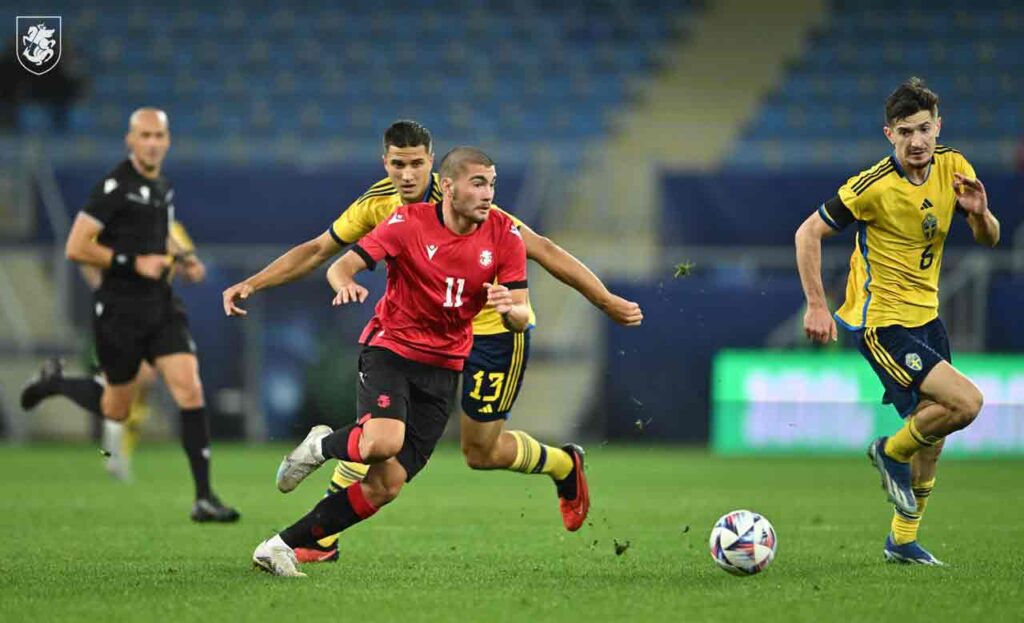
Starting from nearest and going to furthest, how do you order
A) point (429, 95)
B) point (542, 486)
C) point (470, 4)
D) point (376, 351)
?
point (376, 351) → point (542, 486) → point (429, 95) → point (470, 4)

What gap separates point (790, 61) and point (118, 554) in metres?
A: 18.2

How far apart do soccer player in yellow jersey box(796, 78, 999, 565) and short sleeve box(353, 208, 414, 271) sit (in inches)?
79.4

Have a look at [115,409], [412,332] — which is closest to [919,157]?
[412,332]

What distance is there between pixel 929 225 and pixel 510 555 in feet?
8.69

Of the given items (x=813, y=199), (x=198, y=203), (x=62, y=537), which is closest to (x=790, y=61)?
(x=813, y=199)

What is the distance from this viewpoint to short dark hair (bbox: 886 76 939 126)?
25.6 feet

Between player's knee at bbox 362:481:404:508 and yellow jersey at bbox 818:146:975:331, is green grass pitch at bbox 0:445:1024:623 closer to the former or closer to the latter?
player's knee at bbox 362:481:404:508

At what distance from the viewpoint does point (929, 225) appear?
806 cm

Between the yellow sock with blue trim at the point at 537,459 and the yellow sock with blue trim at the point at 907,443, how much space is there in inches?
68.2

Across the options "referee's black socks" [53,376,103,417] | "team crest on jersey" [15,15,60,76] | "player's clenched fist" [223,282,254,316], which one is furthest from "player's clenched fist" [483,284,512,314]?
"team crest on jersey" [15,15,60,76]

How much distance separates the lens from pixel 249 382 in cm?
1842

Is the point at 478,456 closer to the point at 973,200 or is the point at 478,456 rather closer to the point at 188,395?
the point at 188,395

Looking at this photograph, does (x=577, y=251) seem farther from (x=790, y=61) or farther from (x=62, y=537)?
(x=62, y=537)

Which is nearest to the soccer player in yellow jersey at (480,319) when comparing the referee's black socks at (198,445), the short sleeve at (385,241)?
the short sleeve at (385,241)
